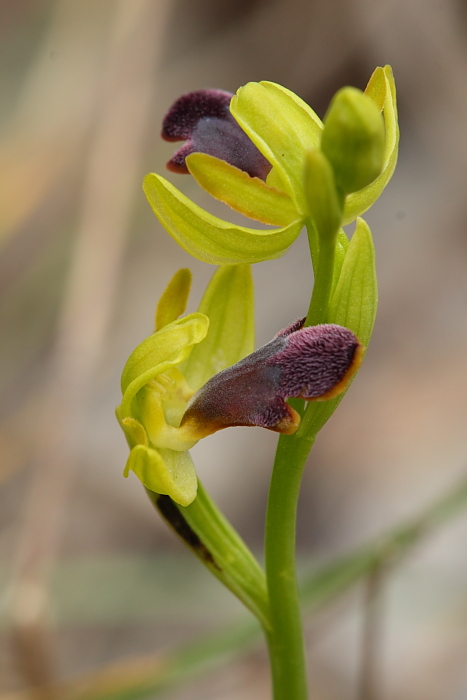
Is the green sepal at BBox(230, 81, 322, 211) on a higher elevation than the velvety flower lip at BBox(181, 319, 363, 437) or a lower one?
higher

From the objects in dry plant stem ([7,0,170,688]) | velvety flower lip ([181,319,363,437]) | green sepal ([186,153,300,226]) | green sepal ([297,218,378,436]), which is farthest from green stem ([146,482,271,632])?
dry plant stem ([7,0,170,688])

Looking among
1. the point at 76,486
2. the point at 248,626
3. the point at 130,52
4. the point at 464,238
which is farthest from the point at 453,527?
the point at 130,52

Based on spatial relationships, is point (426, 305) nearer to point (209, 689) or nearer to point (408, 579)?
point (408, 579)

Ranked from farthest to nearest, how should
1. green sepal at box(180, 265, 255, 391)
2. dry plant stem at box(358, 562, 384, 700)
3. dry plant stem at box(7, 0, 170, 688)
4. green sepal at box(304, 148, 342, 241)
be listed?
dry plant stem at box(7, 0, 170, 688) → dry plant stem at box(358, 562, 384, 700) → green sepal at box(180, 265, 255, 391) → green sepal at box(304, 148, 342, 241)

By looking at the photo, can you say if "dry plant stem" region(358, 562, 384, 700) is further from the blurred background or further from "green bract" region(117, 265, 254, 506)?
"green bract" region(117, 265, 254, 506)

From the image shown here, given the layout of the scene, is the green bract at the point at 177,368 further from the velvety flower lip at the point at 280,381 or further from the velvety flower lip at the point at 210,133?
the velvety flower lip at the point at 210,133

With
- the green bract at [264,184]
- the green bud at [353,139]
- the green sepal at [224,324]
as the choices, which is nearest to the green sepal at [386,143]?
the green bract at [264,184]

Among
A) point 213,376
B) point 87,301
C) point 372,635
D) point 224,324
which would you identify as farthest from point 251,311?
point 87,301
